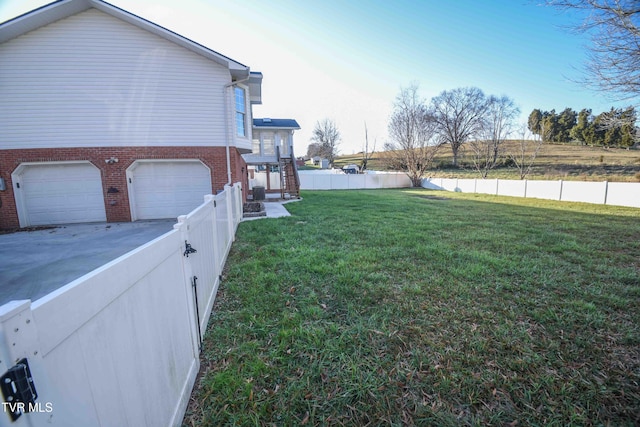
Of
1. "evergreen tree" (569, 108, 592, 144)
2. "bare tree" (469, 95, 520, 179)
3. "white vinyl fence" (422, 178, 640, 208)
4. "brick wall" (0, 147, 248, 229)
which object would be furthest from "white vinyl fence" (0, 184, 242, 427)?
"evergreen tree" (569, 108, 592, 144)

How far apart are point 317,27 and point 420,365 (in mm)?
11390

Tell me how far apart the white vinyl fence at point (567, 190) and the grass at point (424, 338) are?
32.3 ft

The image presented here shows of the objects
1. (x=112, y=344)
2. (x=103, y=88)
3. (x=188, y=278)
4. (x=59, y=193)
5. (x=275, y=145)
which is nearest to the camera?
(x=112, y=344)

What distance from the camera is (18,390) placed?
2.39 feet

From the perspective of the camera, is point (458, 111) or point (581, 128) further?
point (581, 128)

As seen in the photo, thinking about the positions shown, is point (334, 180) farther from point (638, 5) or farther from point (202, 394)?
point (202, 394)

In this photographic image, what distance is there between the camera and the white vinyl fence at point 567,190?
12.3 m

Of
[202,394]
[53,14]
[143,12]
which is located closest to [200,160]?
[143,12]

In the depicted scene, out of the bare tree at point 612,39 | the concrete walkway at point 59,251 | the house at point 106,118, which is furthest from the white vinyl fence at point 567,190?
the house at point 106,118

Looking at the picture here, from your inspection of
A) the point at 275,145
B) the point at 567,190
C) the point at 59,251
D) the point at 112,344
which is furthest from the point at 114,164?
the point at 567,190

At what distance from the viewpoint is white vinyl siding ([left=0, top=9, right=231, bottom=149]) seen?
8477 millimetres

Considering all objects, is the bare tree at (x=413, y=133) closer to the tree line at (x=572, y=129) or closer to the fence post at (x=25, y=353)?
the tree line at (x=572, y=129)

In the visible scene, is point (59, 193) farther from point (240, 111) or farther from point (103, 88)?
point (240, 111)

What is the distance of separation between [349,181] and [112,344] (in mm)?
25909
